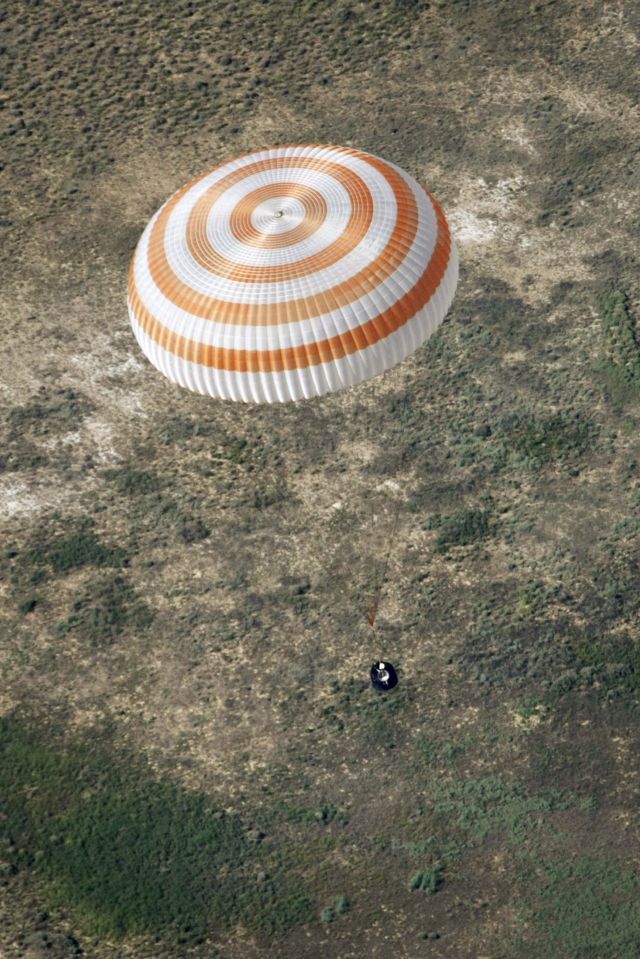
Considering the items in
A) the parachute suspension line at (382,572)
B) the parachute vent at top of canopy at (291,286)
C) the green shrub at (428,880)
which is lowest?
the green shrub at (428,880)

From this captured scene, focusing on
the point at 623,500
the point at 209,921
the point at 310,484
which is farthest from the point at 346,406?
the point at 209,921

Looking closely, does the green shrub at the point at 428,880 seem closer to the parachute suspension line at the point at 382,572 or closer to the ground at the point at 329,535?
the ground at the point at 329,535

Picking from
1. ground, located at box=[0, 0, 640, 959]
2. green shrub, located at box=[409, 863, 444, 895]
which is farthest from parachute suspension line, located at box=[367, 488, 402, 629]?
green shrub, located at box=[409, 863, 444, 895]

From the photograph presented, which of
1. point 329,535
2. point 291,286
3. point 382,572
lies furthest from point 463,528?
point 291,286

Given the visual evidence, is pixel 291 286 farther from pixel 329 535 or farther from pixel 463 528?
pixel 463 528

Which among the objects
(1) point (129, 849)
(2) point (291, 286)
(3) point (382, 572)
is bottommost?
(1) point (129, 849)

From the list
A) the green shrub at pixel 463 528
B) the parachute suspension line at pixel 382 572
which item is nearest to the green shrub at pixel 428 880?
the parachute suspension line at pixel 382 572

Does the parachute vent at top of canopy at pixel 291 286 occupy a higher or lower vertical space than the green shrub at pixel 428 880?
higher
